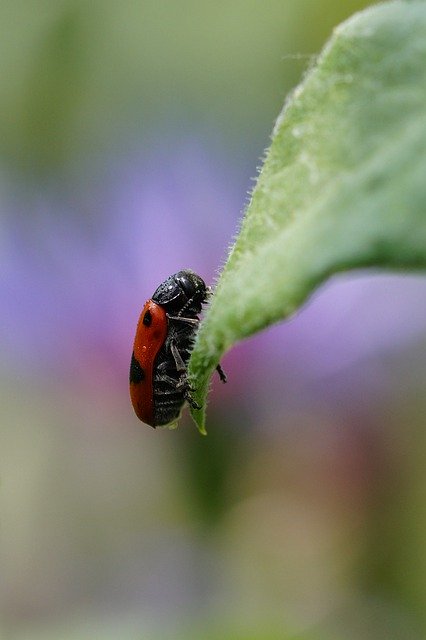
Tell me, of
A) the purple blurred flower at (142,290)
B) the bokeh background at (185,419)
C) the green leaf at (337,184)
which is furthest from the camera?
the purple blurred flower at (142,290)

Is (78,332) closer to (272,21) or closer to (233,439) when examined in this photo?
(233,439)

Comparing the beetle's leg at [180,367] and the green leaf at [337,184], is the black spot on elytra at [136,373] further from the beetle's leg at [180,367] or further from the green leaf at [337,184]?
the green leaf at [337,184]

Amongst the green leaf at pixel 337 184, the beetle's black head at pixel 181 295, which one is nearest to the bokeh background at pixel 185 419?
the beetle's black head at pixel 181 295

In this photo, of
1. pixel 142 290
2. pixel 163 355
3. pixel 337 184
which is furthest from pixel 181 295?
pixel 142 290

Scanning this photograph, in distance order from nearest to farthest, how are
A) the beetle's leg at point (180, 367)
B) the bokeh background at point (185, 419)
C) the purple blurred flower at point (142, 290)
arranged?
1. the beetle's leg at point (180, 367)
2. the bokeh background at point (185, 419)
3. the purple blurred flower at point (142, 290)

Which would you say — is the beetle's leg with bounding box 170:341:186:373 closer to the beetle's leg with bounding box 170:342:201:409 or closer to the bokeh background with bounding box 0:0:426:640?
the beetle's leg with bounding box 170:342:201:409

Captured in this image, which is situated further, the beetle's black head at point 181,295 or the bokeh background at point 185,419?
the bokeh background at point 185,419

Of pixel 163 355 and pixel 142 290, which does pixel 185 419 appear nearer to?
pixel 142 290
